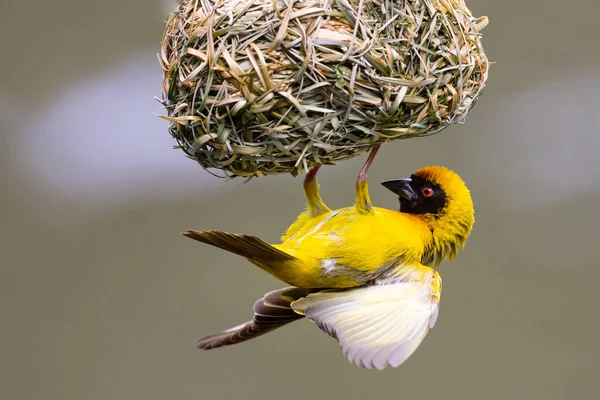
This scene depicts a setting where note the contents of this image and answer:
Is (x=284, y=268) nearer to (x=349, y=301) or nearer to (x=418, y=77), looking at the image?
(x=349, y=301)

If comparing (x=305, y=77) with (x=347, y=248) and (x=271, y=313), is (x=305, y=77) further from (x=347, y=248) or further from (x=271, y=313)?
(x=271, y=313)

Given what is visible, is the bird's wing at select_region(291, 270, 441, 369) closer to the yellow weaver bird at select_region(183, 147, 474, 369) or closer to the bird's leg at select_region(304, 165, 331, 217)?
the yellow weaver bird at select_region(183, 147, 474, 369)

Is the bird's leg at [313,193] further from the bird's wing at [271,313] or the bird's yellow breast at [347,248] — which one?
the bird's wing at [271,313]

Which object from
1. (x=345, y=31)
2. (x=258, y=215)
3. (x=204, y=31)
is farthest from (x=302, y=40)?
(x=258, y=215)

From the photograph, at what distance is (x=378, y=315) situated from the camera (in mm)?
1639

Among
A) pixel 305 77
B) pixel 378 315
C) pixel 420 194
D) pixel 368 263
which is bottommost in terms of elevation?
pixel 378 315

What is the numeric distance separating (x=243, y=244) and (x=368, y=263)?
0.34m

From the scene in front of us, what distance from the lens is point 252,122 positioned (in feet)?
4.44

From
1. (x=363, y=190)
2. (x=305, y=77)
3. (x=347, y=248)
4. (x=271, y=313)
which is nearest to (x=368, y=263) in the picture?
(x=347, y=248)

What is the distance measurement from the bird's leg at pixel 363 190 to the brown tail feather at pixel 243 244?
0.21m

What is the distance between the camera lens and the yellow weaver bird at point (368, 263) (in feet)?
5.24

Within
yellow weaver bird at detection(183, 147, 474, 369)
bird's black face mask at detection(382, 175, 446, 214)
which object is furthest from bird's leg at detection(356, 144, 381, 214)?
bird's black face mask at detection(382, 175, 446, 214)

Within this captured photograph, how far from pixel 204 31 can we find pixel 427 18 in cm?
45

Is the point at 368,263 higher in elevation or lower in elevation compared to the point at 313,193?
lower
